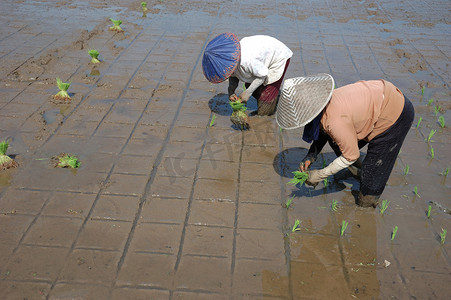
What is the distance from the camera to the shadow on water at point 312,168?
14.2 ft

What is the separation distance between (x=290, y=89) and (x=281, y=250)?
1.40 m

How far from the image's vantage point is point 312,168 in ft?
15.4

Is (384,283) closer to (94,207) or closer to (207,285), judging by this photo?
(207,285)

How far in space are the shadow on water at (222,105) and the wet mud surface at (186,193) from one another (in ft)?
0.09

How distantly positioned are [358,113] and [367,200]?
1.08 m

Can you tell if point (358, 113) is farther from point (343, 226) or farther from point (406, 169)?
point (406, 169)

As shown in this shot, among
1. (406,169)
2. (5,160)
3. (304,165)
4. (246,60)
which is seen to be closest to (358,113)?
(304,165)

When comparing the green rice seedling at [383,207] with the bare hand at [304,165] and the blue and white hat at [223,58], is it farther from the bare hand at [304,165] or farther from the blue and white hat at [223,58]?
the blue and white hat at [223,58]

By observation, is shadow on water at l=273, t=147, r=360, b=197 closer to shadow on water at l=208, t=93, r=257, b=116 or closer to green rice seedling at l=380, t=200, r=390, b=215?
green rice seedling at l=380, t=200, r=390, b=215

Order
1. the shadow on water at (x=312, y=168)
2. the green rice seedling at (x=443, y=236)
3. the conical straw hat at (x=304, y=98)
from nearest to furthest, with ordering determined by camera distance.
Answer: the conical straw hat at (x=304, y=98) → the green rice seedling at (x=443, y=236) → the shadow on water at (x=312, y=168)

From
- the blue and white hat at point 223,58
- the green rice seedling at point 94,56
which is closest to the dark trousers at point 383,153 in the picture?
the blue and white hat at point 223,58

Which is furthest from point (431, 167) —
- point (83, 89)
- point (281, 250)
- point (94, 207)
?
point (83, 89)

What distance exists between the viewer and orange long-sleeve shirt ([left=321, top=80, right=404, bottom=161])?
3293 mm

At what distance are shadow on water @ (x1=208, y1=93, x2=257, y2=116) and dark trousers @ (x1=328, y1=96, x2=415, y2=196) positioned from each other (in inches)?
88.8
